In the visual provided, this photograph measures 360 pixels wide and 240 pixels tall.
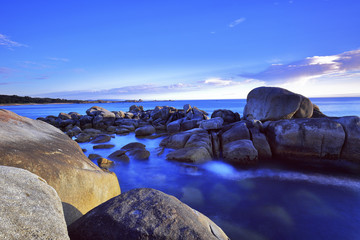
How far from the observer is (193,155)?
28.1ft

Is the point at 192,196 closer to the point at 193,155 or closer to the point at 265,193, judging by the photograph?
the point at 265,193

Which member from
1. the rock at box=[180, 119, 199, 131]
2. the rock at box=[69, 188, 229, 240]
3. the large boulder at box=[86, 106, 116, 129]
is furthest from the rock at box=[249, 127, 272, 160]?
the large boulder at box=[86, 106, 116, 129]

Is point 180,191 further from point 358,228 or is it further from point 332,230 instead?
point 358,228

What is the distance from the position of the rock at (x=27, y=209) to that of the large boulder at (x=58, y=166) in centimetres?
81

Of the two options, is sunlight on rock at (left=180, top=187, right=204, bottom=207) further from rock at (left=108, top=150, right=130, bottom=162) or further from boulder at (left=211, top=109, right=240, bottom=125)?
boulder at (left=211, top=109, right=240, bottom=125)

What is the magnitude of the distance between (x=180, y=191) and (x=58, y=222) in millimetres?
4895

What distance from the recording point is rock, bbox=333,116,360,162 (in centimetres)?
806

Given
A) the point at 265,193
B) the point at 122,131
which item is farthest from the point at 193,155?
the point at 122,131

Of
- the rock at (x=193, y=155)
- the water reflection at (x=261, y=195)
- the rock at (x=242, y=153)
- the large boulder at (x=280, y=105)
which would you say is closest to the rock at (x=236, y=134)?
the rock at (x=242, y=153)

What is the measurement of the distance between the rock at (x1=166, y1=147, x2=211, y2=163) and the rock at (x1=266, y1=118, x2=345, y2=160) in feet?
10.4

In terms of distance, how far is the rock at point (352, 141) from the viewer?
317 inches

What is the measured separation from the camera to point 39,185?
1.95m

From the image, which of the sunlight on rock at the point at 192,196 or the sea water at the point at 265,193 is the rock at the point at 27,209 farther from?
the sunlight on rock at the point at 192,196

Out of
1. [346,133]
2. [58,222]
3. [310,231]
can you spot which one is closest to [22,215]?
[58,222]
